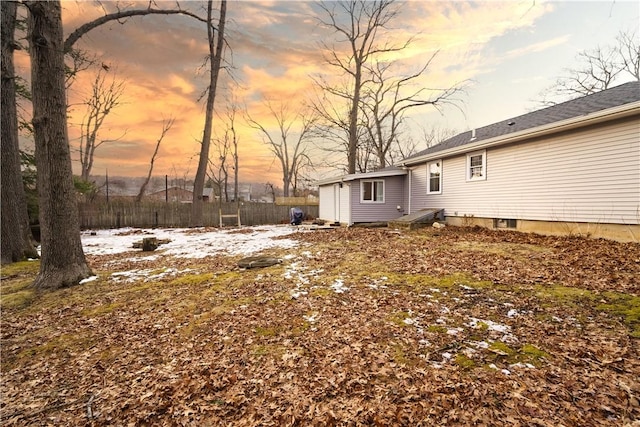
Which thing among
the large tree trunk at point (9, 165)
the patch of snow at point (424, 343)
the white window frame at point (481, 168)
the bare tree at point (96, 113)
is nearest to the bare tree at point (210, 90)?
the large tree trunk at point (9, 165)

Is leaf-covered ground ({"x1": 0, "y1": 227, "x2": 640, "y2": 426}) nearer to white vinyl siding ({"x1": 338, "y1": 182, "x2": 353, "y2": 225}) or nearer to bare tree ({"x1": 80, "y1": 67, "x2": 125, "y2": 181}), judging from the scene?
white vinyl siding ({"x1": 338, "y1": 182, "x2": 353, "y2": 225})

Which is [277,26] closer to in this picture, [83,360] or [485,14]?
[485,14]

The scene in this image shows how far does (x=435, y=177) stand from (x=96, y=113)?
27739 millimetres

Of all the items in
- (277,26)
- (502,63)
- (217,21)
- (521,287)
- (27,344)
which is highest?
(217,21)

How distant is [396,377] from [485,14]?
14349 millimetres

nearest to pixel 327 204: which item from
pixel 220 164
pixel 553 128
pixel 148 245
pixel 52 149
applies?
pixel 148 245

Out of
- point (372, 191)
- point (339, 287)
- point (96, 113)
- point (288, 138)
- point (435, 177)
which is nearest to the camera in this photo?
point (339, 287)

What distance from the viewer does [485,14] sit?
11.7 metres

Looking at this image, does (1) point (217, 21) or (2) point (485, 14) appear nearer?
(2) point (485, 14)

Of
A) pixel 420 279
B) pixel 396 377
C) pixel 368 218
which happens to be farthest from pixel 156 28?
pixel 396 377

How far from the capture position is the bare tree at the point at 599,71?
73.9 ft

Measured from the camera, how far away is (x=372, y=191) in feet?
52.1

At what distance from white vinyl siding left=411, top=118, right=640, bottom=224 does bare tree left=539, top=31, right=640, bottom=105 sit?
18.2 m

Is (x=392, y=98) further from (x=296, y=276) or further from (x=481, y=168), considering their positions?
(x=296, y=276)
